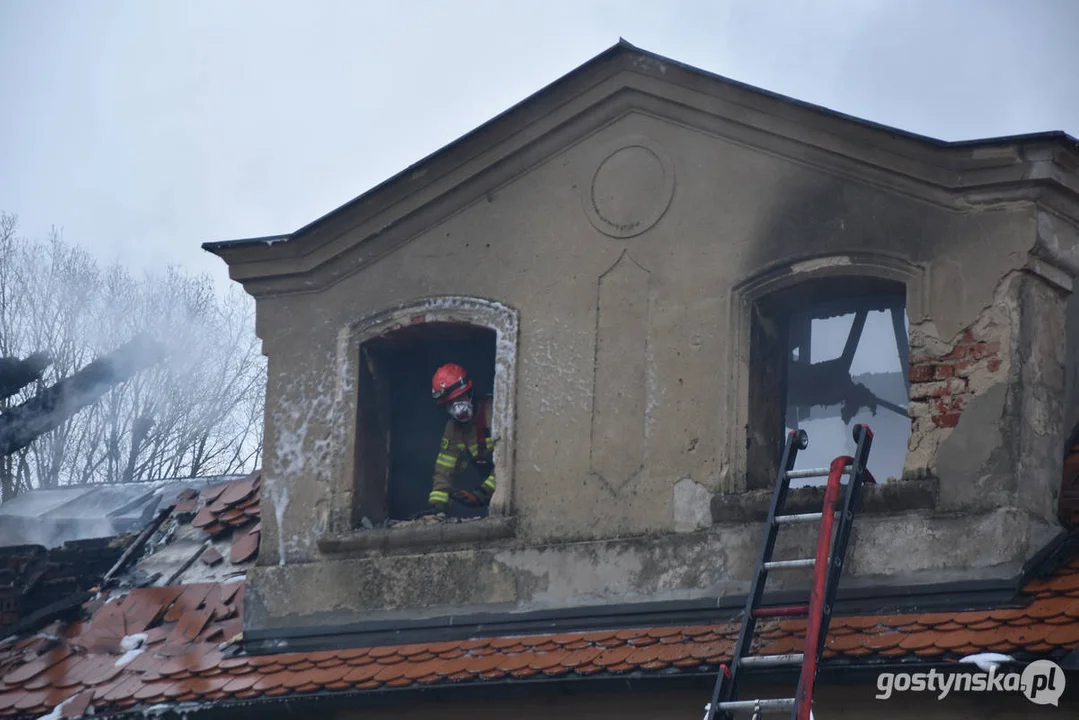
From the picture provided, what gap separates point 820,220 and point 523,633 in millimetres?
3247

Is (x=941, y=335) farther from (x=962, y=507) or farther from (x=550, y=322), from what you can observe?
(x=550, y=322)

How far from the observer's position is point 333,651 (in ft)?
36.5

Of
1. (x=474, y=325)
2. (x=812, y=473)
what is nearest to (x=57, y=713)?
(x=474, y=325)

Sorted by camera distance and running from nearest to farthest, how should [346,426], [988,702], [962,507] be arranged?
[988,702] → [962,507] → [346,426]

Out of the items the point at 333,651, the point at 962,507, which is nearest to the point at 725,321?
the point at 962,507

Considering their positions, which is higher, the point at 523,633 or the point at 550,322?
the point at 550,322

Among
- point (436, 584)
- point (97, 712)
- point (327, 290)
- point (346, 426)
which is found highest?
point (327, 290)

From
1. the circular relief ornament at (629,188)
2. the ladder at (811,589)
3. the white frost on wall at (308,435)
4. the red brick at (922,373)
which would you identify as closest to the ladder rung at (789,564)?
the ladder at (811,589)

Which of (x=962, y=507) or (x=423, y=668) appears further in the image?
(x=423, y=668)

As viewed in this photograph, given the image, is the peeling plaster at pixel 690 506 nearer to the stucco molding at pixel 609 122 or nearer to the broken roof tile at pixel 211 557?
the stucco molding at pixel 609 122

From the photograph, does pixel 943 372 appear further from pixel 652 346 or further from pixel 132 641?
pixel 132 641

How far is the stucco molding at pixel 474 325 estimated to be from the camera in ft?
36.5

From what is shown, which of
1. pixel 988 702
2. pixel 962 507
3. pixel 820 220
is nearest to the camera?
pixel 988 702

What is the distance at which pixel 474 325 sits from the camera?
37.8ft
